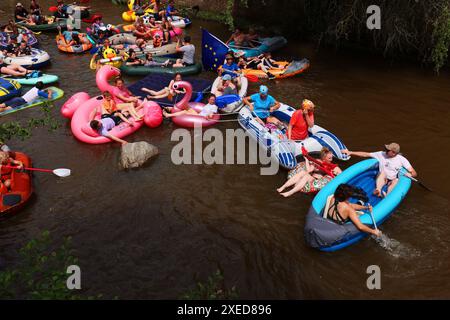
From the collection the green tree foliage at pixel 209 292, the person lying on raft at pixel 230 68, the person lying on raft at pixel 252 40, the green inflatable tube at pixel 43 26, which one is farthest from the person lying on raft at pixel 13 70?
the green tree foliage at pixel 209 292

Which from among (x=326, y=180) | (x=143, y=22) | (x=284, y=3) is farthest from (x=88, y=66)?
(x=326, y=180)

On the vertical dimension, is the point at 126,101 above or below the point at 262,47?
below

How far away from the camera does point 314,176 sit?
742 cm

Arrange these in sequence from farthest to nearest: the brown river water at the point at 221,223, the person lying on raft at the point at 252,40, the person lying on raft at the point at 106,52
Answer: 1. the person lying on raft at the point at 252,40
2. the person lying on raft at the point at 106,52
3. the brown river water at the point at 221,223

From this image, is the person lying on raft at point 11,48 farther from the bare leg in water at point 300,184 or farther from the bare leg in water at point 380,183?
the bare leg in water at point 380,183

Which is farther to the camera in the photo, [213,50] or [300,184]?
[213,50]

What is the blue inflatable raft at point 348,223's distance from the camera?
19.4ft

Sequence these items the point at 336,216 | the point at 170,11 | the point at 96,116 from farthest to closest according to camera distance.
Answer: the point at 170,11, the point at 96,116, the point at 336,216

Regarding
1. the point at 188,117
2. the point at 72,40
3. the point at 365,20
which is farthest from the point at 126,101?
the point at 365,20

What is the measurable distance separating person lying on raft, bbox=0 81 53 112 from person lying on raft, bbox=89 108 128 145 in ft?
8.17

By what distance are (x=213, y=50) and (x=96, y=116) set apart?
4713 mm

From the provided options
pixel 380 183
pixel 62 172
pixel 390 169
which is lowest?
pixel 62 172

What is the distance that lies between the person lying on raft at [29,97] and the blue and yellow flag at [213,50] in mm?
4838

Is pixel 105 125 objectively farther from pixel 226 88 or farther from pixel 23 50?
pixel 23 50
